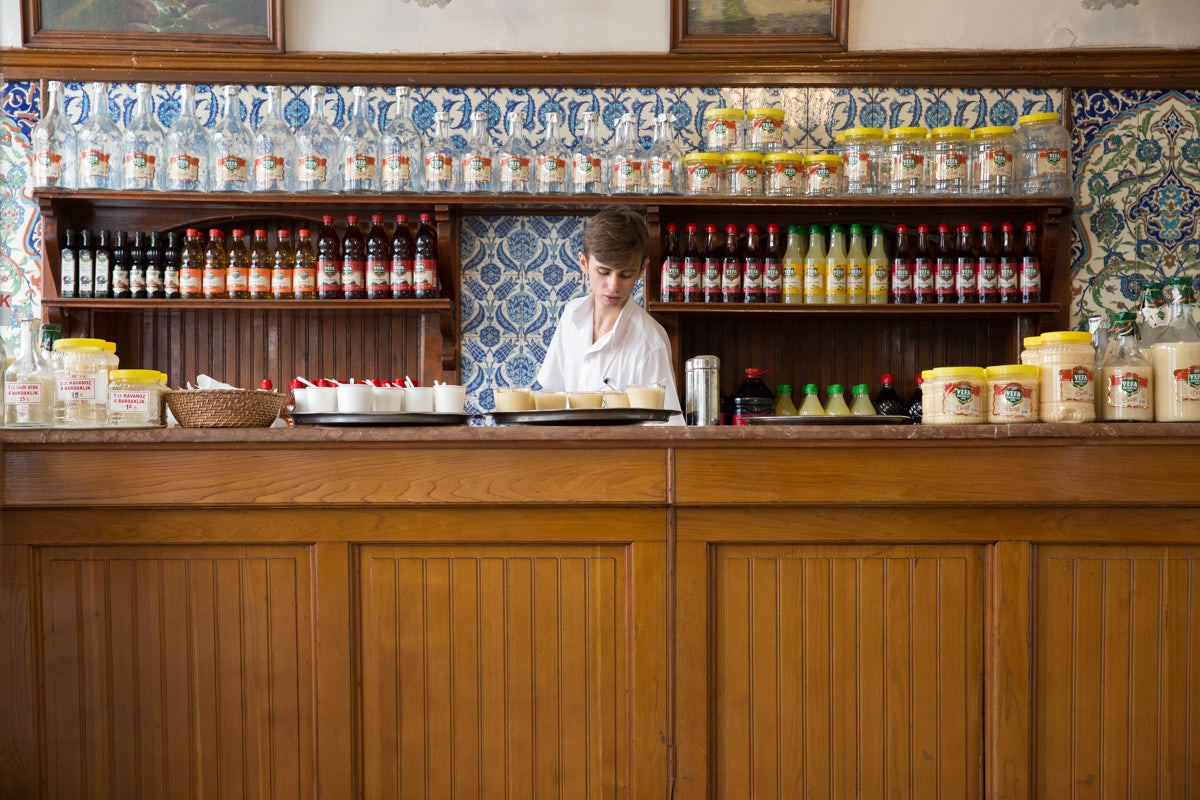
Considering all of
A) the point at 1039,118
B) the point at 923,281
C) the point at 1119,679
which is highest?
the point at 1039,118

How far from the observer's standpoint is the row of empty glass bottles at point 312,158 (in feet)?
11.9

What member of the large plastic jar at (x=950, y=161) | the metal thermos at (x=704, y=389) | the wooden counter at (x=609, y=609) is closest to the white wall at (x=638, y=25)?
the large plastic jar at (x=950, y=161)

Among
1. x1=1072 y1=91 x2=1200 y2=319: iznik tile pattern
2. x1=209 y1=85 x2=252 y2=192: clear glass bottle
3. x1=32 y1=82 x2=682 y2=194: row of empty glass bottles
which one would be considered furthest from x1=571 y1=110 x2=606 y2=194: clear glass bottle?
x1=1072 y1=91 x2=1200 y2=319: iznik tile pattern

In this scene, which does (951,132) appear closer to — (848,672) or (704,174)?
(704,174)

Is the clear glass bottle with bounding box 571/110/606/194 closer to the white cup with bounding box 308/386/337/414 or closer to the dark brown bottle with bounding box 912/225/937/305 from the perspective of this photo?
the dark brown bottle with bounding box 912/225/937/305

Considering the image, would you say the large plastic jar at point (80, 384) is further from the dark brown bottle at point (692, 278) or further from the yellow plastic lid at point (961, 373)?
the dark brown bottle at point (692, 278)

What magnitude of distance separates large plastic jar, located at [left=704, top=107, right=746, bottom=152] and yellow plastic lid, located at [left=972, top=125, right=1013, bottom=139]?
0.81 meters

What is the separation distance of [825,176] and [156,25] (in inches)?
98.2

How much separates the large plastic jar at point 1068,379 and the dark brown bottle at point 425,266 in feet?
7.20

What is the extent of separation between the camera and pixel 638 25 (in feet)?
12.9

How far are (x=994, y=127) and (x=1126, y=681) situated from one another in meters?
2.26

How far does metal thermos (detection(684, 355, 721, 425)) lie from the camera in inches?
95.5

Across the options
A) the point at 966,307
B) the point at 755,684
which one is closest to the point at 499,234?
the point at 966,307

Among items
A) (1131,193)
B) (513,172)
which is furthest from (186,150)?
(1131,193)
